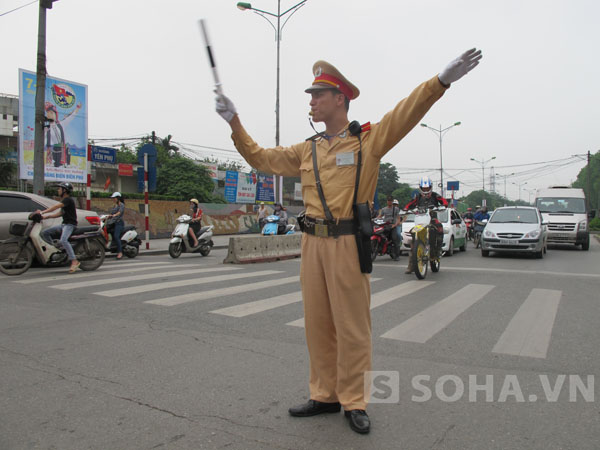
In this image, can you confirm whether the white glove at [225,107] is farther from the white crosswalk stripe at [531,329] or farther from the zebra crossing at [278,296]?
the white crosswalk stripe at [531,329]

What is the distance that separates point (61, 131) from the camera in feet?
59.5

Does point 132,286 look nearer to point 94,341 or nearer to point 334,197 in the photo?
point 94,341

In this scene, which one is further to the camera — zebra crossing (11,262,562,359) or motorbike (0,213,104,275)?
motorbike (0,213,104,275)

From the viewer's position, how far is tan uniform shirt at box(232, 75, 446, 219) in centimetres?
263

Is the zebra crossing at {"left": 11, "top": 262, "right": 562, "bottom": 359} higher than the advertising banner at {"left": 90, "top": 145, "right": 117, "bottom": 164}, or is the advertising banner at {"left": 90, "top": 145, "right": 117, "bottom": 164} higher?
the advertising banner at {"left": 90, "top": 145, "right": 117, "bottom": 164}

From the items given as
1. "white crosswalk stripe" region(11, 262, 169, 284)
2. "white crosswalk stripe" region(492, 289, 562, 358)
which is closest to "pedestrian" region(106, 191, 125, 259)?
"white crosswalk stripe" region(11, 262, 169, 284)

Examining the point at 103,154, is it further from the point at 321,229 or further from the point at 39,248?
the point at 321,229

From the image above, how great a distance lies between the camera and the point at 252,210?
1165 inches

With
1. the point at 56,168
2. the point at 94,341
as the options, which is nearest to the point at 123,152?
the point at 56,168

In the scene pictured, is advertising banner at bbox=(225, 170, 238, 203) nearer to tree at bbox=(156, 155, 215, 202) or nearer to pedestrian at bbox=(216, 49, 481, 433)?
tree at bbox=(156, 155, 215, 202)

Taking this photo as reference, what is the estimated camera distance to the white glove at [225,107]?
301cm

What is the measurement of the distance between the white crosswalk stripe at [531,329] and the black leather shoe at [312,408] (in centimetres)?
205

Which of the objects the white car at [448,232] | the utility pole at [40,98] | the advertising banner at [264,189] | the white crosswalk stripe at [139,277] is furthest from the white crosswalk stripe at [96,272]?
the advertising banner at [264,189]

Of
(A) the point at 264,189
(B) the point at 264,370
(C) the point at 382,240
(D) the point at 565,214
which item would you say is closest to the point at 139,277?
(B) the point at 264,370
